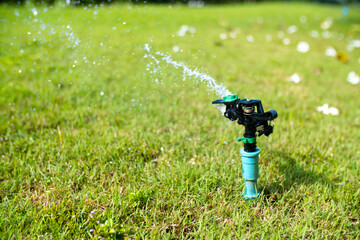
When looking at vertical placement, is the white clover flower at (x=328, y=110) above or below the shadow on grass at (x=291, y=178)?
above

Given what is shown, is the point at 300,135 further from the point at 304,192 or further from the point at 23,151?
the point at 23,151

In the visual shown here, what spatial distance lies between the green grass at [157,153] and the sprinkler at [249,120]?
0.26 m

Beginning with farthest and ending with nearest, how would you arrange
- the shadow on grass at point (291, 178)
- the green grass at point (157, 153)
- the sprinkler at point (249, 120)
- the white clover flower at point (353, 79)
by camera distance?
the white clover flower at point (353, 79) → the shadow on grass at point (291, 178) → the green grass at point (157, 153) → the sprinkler at point (249, 120)

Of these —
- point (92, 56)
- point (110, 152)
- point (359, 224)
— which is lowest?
point (359, 224)

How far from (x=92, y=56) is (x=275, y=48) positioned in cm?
337

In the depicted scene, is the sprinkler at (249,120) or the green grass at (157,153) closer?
the sprinkler at (249,120)

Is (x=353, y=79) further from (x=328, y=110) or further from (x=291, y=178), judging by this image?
(x=291, y=178)

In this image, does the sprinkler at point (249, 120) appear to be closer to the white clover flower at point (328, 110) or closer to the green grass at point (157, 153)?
the green grass at point (157, 153)

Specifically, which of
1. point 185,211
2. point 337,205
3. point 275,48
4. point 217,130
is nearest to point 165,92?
point 217,130

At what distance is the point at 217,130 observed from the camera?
2.54 meters

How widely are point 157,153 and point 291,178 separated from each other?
0.89m

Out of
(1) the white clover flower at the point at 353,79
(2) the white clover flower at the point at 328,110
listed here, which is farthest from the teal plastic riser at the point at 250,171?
(1) the white clover flower at the point at 353,79

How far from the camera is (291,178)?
6.39 ft

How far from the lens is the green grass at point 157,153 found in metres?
1.59
